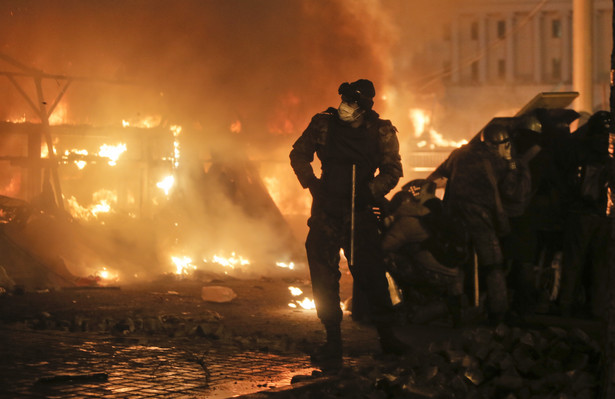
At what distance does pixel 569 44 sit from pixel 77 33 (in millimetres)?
48869

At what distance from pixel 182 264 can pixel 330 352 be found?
27.6 ft

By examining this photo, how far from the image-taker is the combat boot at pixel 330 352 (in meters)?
5.14

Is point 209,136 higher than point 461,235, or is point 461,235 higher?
point 209,136

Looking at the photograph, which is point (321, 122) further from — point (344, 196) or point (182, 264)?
point (182, 264)

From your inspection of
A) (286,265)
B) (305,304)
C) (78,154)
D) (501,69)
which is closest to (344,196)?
(305,304)

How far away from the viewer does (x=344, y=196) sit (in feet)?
18.0

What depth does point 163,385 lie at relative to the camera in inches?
167

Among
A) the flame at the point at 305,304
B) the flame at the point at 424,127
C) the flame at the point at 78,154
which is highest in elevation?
the flame at the point at 424,127

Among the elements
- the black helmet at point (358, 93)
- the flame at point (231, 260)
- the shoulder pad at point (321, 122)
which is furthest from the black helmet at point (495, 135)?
the flame at point (231, 260)

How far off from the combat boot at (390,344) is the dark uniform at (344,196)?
44 mm

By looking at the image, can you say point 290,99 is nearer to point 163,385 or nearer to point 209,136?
point 209,136

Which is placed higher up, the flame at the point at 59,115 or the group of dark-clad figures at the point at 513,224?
the flame at the point at 59,115

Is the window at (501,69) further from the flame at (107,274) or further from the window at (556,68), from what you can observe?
the flame at (107,274)

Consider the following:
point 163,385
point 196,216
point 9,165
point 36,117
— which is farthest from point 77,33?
point 163,385
